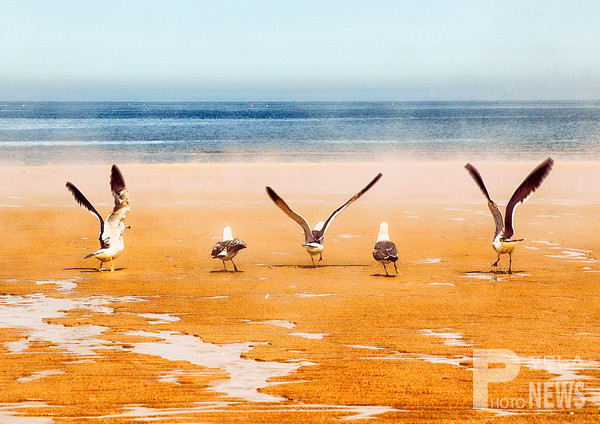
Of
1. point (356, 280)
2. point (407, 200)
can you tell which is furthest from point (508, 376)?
point (407, 200)

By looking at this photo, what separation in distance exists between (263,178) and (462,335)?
66.2 ft

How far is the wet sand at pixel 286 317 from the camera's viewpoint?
20.6 feet

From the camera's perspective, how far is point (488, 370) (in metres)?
6.95

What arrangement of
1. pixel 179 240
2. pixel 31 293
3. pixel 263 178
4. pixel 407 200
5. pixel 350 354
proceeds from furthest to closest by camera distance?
1. pixel 263 178
2. pixel 407 200
3. pixel 179 240
4. pixel 31 293
5. pixel 350 354

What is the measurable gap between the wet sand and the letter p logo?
0.31ft

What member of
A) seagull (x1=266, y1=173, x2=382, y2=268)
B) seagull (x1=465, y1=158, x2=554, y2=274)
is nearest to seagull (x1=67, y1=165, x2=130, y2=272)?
seagull (x1=266, y1=173, x2=382, y2=268)

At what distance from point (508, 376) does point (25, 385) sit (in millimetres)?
4119

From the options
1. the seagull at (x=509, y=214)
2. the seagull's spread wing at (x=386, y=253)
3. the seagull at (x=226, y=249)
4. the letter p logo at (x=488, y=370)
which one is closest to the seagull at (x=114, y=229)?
the seagull at (x=226, y=249)

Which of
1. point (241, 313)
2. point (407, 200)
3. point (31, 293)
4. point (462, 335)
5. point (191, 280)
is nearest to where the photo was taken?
point (462, 335)

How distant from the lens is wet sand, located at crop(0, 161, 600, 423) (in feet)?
20.6

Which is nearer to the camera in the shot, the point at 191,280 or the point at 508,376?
the point at 508,376

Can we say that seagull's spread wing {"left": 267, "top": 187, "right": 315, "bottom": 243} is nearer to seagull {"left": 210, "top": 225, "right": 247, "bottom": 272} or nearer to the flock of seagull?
the flock of seagull

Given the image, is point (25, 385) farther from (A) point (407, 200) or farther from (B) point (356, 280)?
(A) point (407, 200)

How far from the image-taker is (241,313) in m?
9.38
